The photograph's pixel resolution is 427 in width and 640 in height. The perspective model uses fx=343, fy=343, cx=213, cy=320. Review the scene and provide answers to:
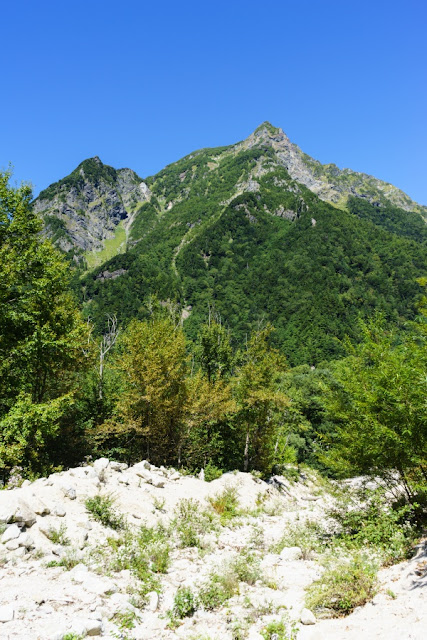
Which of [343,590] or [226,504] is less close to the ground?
[343,590]

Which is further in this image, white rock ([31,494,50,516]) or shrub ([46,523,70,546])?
white rock ([31,494,50,516])

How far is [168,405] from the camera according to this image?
811 inches

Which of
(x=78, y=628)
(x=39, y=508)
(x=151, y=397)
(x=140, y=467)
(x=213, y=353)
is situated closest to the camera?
(x=78, y=628)

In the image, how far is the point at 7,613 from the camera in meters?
5.20

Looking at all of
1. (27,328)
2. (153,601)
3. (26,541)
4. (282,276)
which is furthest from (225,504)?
(282,276)

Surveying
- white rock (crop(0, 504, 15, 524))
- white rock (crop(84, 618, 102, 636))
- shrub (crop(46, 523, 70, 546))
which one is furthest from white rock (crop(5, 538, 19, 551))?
white rock (crop(84, 618, 102, 636))

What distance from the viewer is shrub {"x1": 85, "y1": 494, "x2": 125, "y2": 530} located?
397 inches

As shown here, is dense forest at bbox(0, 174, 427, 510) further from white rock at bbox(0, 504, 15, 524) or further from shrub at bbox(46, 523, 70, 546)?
shrub at bbox(46, 523, 70, 546)

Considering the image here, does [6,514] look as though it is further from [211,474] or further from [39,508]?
[211,474]

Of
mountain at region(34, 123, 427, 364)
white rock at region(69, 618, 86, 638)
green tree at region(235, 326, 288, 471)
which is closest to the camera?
white rock at region(69, 618, 86, 638)

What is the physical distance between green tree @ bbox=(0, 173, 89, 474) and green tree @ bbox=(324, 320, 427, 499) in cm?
1139

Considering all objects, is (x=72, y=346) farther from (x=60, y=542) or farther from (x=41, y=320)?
(x=60, y=542)

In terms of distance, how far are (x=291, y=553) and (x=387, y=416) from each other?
474 cm

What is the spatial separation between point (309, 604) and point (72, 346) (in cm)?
1348
